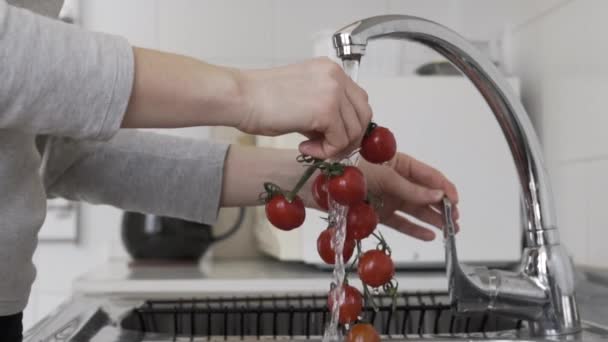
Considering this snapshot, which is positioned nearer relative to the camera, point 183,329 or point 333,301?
point 333,301

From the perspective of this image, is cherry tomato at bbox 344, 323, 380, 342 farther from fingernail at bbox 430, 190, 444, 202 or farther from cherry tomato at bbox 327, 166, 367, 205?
fingernail at bbox 430, 190, 444, 202

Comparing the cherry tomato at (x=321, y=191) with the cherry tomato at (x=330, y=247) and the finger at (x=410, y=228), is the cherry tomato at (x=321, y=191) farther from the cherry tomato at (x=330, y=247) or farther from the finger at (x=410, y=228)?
the finger at (x=410, y=228)

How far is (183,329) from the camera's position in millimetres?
865

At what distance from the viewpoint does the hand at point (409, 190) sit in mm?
772

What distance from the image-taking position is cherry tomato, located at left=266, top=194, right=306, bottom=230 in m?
0.58

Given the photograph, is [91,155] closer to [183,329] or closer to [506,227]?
[183,329]

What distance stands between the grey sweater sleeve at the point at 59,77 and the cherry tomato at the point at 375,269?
0.68 feet

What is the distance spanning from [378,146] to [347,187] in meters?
0.06

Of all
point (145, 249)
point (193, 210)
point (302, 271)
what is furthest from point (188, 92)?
point (145, 249)

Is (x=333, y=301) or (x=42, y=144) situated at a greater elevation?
(x=42, y=144)

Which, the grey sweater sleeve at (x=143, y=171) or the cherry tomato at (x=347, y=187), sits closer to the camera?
the cherry tomato at (x=347, y=187)

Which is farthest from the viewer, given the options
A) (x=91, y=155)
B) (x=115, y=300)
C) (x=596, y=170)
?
(x=596, y=170)

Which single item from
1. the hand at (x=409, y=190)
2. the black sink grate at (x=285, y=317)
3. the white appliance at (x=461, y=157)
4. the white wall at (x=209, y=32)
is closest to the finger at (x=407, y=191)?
the hand at (x=409, y=190)

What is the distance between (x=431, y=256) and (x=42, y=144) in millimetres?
726
